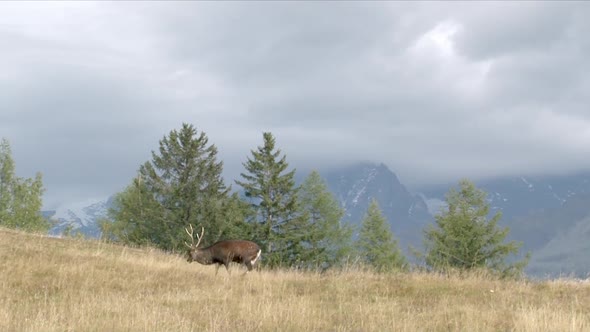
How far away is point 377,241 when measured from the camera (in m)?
54.3

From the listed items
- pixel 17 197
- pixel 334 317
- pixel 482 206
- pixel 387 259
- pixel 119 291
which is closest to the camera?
pixel 334 317

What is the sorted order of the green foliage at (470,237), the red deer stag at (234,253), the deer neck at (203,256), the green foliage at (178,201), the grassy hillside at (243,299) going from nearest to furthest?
the grassy hillside at (243,299) < the red deer stag at (234,253) < the deer neck at (203,256) < the green foliage at (470,237) < the green foliage at (178,201)

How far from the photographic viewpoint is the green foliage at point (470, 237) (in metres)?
43.3

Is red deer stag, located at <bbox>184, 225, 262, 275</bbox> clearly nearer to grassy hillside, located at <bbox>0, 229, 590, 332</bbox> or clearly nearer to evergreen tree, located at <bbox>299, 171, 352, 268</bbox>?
grassy hillside, located at <bbox>0, 229, 590, 332</bbox>

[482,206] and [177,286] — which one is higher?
[482,206]

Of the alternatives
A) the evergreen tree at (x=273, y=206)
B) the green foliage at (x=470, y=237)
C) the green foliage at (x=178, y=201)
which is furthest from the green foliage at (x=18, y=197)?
the green foliage at (x=470, y=237)

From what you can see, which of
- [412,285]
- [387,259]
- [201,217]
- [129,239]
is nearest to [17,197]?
[129,239]

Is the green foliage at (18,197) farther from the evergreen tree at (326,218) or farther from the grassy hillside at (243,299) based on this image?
the grassy hillside at (243,299)

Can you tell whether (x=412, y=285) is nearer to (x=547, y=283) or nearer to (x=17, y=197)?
(x=547, y=283)

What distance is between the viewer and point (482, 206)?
4656cm

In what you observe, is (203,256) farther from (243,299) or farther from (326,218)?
(326,218)

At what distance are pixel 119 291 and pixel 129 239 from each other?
39.0 meters

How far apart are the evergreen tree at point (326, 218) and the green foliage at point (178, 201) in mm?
7982

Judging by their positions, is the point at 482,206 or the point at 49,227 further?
the point at 49,227
